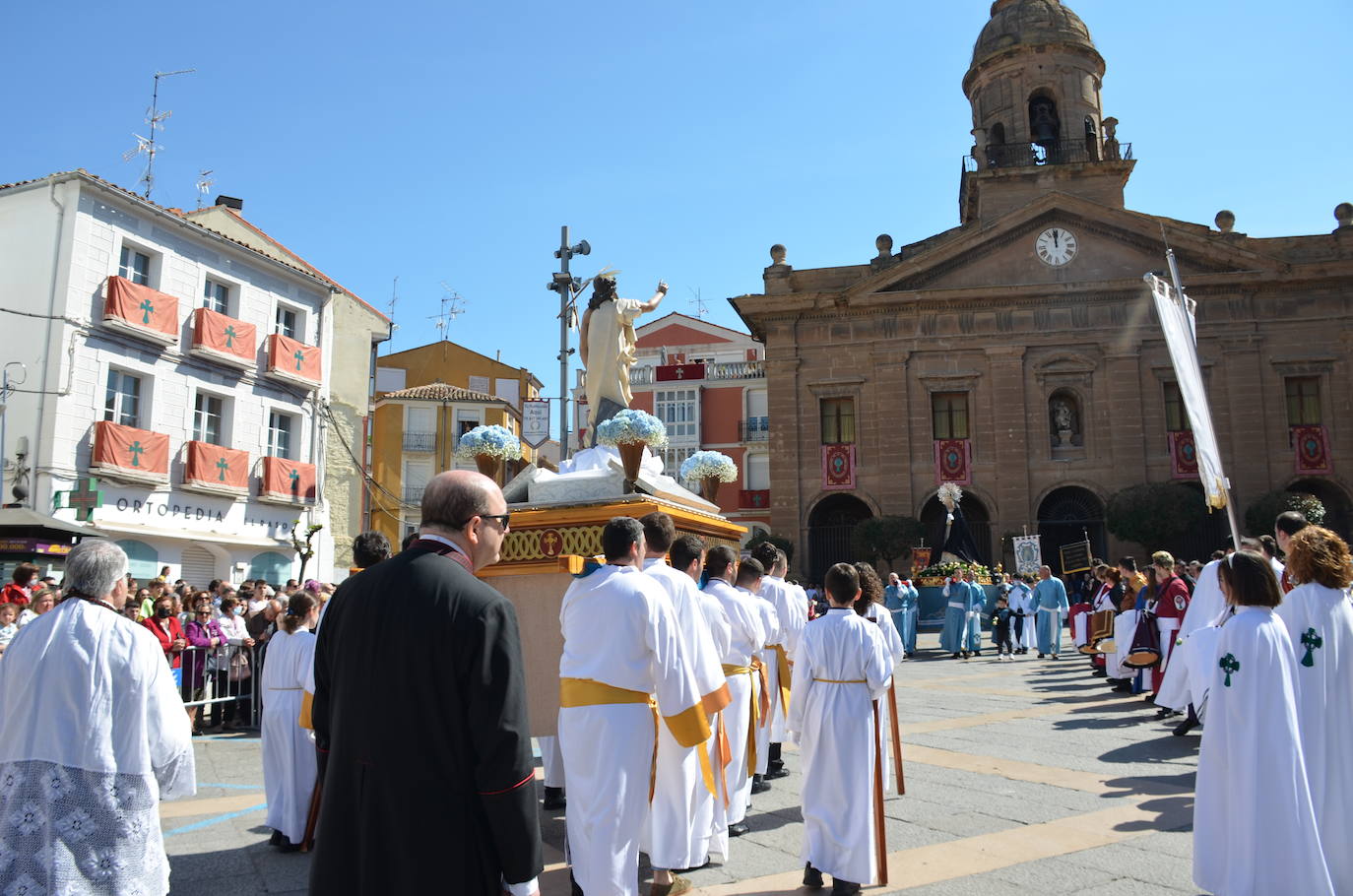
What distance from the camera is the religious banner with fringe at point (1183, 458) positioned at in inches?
1330

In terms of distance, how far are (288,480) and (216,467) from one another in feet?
7.57

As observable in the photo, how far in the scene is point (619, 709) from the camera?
4.67 metres

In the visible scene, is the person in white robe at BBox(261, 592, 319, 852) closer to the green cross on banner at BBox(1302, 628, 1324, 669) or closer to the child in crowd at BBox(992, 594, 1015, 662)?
the green cross on banner at BBox(1302, 628, 1324, 669)

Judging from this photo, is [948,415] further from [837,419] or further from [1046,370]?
[837,419]

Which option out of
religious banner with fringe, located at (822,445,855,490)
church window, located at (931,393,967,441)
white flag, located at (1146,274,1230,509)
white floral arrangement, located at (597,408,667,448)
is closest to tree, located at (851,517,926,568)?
religious banner with fringe, located at (822,445,855,490)

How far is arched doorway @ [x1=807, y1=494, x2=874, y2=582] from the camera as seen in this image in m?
35.1

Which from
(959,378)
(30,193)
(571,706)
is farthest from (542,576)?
(959,378)

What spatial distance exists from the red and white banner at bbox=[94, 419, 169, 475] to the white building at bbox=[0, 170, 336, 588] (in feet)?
0.10

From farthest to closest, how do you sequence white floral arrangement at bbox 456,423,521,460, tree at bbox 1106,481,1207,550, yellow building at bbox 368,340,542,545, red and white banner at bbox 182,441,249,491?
yellow building at bbox 368,340,542,545 < tree at bbox 1106,481,1207,550 < red and white banner at bbox 182,441,249,491 < white floral arrangement at bbox 456,423,521,460

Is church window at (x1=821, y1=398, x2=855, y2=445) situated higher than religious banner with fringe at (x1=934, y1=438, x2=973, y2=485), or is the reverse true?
church window at (x1=821, y1=398, x2=855, y2=445)

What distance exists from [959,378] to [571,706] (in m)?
32.6

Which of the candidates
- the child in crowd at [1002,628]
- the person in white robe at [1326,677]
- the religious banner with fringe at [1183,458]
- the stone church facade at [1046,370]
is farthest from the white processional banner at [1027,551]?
the person in white robe at [1326,677]

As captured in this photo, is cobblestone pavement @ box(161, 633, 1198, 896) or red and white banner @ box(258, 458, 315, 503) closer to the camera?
cobblestone pavement @ box(161, 633, 1198, 896)

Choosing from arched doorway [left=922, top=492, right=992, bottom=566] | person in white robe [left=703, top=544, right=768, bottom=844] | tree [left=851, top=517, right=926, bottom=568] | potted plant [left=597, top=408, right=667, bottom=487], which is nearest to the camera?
person in white robe [left=703, top=544, right=768, bottom=844]
